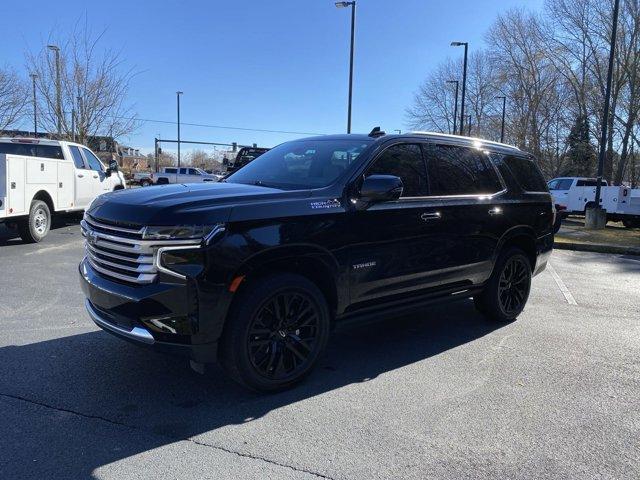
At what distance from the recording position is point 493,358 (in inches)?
189

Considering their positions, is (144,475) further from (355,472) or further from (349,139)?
(349,139)

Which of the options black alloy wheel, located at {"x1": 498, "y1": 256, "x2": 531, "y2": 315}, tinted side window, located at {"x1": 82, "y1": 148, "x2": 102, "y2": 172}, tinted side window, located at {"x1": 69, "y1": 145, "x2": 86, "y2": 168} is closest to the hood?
black alloy wheel, located at {"x1": 498, "y1": 256, "x2": 531, "y2": 315}

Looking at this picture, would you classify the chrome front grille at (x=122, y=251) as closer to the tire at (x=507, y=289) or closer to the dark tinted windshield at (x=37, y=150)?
the tire at (x=507, y=289)

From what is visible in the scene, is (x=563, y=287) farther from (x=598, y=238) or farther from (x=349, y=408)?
(x=598, y=238)

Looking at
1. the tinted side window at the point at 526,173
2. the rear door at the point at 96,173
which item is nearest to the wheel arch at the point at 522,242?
the tinted side window at the point at 526,173

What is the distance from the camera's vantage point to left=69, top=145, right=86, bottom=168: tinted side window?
12.1 metres

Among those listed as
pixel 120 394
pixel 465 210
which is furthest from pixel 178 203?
pixel 465 210

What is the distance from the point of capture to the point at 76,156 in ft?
40.0

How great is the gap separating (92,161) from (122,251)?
10.6m

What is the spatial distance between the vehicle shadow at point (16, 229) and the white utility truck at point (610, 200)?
1585 centimetres

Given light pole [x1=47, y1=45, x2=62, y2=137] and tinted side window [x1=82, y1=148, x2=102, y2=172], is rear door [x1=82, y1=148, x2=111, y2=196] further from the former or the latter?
light pole [x1=47, y1=45, x2=62, y2=137]

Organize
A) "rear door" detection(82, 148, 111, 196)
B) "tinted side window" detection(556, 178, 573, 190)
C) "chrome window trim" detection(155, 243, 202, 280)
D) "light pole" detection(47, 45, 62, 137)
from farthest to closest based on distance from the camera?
1. "tinted side window" detection(556, 178, 573, 190)
2. "light pole" detection(47, 45, 62, 137)
3. "rear door" detection(82, 148, 111, 196)
4. "chrome window trim" detection(155, 243, 202, 280)

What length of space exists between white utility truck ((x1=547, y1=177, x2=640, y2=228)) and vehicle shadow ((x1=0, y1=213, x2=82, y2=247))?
1585 cm

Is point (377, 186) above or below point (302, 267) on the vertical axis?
above
